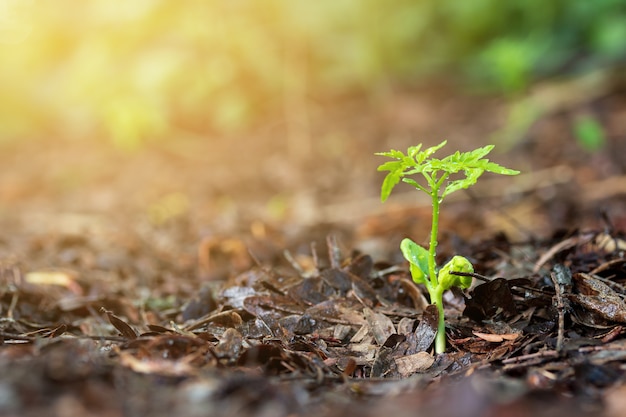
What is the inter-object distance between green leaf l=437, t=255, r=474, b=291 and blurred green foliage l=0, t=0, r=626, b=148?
4.99m

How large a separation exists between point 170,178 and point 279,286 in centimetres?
350

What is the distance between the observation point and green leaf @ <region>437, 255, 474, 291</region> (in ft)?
5.13

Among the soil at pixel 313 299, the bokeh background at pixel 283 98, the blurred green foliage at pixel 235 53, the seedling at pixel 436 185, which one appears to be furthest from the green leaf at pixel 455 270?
the blurred green foliage at pixel 235 53

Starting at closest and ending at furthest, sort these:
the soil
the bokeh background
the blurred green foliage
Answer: the soil < the bokeh background < the blurred green foliage

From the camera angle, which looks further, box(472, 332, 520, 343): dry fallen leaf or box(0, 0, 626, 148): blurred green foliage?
box(0, 0, 626, 148): blurred green foliage

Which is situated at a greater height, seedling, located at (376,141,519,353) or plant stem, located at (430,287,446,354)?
seedling, located at (376,141,519,353)

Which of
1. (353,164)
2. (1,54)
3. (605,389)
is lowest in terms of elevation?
(605,389)

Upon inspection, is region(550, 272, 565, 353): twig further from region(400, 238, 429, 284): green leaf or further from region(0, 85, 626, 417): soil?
region(400, 238, 429, 284): green leaf

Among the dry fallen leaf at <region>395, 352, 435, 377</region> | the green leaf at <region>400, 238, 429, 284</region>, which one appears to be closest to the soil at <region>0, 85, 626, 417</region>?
the dry fallen leaf at <region>395, 352, 435, 377</region>

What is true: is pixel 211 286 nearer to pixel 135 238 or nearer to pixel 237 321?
pixel 237 321

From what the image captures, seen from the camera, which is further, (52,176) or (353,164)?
(52,176)

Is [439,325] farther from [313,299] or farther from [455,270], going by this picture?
[313,299]

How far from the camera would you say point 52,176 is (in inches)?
221

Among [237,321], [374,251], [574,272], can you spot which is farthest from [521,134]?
[237,321]
